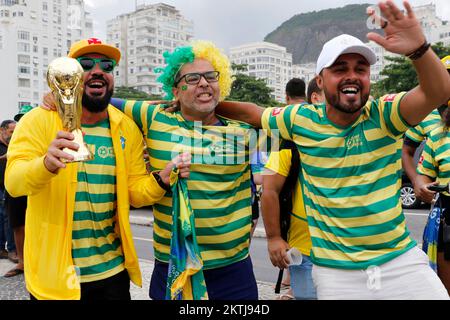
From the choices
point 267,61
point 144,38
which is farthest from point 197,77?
point 267,61

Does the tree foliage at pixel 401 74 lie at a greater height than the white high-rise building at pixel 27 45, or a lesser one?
lesser

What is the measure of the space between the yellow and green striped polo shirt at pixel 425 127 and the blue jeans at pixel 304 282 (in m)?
1.55

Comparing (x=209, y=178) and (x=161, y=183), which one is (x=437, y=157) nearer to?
(x=209, y=178)

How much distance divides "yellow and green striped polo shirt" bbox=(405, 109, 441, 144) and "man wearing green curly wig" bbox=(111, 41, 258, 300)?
183 cm

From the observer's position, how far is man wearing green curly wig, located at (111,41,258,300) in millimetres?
3102

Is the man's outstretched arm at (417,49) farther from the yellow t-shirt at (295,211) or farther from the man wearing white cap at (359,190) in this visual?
the yellow t-shirt at (295,211)

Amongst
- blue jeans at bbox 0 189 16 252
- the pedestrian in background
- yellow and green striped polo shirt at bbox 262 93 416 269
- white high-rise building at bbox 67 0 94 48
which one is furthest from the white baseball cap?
white high-rise building at bbox 67 0 94 48

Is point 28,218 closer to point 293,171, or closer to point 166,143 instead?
point 166,143

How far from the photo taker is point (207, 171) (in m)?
3.11

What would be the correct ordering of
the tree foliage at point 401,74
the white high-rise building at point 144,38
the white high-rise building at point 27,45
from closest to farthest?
1. the tree foliage at point 401,74
2. the white high-rise building at point 27,45
3. the white high-rise building at point 144,38

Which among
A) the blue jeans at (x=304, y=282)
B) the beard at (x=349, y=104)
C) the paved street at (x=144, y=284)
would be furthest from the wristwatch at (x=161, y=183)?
the paved street at (x=144, y=284)

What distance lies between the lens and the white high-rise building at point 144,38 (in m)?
115
